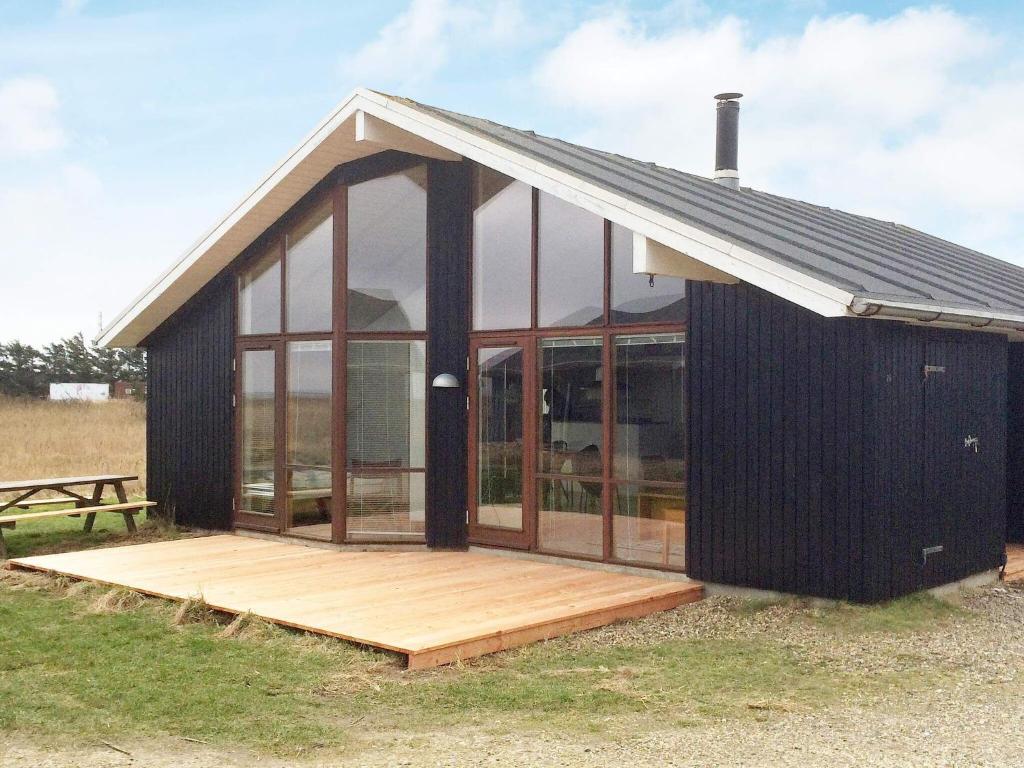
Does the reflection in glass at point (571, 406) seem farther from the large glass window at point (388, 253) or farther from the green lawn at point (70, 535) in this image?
the green lawn at point (70, 535)

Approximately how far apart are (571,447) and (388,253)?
241 centimetres

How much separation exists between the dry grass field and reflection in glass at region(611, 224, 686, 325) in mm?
8759

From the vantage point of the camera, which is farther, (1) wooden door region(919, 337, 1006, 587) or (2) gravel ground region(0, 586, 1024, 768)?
(1) wooden door region(919, 337, 1006, 587)

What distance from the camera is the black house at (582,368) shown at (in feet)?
21.6

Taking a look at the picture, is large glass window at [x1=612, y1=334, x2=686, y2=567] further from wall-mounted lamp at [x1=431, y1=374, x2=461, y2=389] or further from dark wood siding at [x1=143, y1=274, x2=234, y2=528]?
dark wood siding at [x1=143, y1=274, x2=234, y2=528]

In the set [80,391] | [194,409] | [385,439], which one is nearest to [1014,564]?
[385,439]

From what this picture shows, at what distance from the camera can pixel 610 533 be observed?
7.77 m

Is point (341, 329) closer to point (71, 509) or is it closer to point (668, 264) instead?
point (668, 264)

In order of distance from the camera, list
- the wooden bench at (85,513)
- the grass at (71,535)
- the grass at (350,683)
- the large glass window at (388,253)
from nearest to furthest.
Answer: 1. the grass at (350,683)
2. the large glass window at (388,253)
3. the wooden bench at (85,513)
4. the grass at (71,535)

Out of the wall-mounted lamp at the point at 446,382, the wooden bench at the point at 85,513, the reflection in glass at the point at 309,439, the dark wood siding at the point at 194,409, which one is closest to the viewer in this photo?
the wall-mounted lamp at the point at 446,382

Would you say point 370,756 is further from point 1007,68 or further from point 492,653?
point 1007,68

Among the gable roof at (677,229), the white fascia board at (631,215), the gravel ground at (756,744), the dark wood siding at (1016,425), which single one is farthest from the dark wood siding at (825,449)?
the dark wood siding at (1016,425)

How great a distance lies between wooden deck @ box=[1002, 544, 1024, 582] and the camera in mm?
8070

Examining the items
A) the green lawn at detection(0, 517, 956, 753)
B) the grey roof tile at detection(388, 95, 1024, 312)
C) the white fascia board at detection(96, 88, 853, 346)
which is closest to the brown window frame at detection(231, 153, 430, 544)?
the white fascia board at detection(96, 88, 853, 346)
